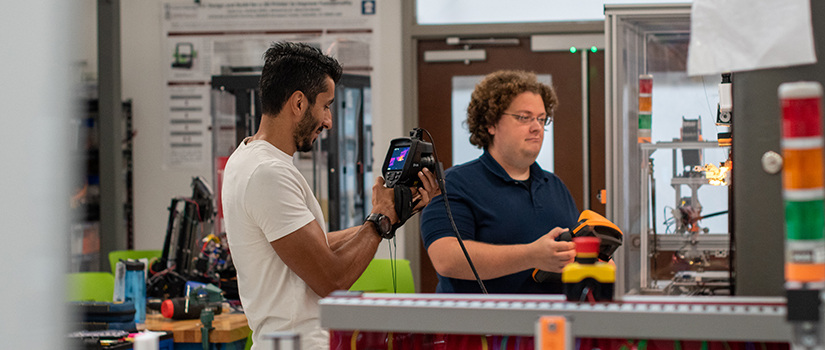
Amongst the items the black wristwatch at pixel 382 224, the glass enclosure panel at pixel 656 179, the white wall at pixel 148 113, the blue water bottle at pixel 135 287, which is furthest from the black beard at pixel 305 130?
the white wall at pixel 148 113

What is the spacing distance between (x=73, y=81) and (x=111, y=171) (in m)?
4.55

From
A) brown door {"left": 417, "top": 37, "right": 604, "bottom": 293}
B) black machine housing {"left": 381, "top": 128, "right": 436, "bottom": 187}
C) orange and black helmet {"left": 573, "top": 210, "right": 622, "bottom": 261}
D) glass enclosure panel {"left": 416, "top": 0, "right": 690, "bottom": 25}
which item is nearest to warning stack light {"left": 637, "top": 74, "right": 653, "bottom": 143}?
brown door {"left": 417, "top": 37, "right": 604, "bottom": 293}

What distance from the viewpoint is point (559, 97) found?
486 centimetres

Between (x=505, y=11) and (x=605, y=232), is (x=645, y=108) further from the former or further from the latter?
(x=605, y=232)

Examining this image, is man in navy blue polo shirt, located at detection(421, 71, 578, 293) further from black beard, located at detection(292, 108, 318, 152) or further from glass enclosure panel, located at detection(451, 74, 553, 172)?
glass enclosure panel, located at detection(451, 74, 553, 172)

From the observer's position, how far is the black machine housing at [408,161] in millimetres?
1880

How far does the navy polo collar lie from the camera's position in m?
2.14

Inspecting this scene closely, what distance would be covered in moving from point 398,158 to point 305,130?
25 centimetres

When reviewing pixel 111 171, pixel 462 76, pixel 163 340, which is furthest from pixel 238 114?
pixel 163 340

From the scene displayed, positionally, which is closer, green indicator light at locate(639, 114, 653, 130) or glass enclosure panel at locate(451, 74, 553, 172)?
green indicator light at locate(639, 114, 653, 130)

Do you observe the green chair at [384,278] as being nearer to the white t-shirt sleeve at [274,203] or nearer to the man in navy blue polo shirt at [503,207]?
the man in navy blue polo shirt at [503,207]

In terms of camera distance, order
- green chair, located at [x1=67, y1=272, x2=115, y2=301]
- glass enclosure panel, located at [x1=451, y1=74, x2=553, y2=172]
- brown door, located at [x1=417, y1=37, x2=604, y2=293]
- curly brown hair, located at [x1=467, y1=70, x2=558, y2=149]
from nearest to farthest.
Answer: curly brown hair, located at [x1=467, y1=70, x2=558, y2=149]
green chair, located at [x1=67, y1=272, x2=115, y2=301]
brown door, located at [x1=417, y1=37, x2=604, y2=293]
glass enclosure panel, located at [x1=451, y1=74, x2=553, y2=172]

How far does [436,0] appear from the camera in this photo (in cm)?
503

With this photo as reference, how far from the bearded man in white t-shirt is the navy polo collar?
325 mm
